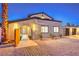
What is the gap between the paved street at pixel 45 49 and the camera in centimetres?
288

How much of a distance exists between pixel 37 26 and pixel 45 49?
12.5 inches

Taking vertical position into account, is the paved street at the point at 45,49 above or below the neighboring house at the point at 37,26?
below

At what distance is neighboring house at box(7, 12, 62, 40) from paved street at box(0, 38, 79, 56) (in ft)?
0.37

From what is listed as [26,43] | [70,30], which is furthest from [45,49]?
[70,30]

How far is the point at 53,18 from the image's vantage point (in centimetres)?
292

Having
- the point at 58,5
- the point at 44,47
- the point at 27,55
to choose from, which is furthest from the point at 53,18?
the point at 27,55

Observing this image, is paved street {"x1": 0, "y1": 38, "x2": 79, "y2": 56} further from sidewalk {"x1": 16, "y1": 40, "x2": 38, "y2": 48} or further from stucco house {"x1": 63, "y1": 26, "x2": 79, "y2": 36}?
stucco house {"x1": 63, "y1": 26, "x2": 79, "y2": 36}

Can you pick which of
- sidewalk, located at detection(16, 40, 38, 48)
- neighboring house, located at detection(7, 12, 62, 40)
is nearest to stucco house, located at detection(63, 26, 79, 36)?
neighboring house, located at detection(7, 12, 62, 40)

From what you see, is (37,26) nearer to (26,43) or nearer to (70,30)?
(26,43)

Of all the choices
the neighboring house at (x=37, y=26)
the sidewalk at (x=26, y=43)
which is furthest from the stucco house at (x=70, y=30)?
the sidewalk at (x=26, y=43)

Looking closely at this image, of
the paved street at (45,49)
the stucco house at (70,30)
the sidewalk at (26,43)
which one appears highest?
the stucco house at (70,30)

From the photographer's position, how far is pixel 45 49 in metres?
2.90

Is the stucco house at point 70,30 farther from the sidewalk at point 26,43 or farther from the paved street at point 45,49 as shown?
the sidewalk at point 26,43

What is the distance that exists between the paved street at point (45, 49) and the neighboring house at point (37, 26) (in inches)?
4.4
